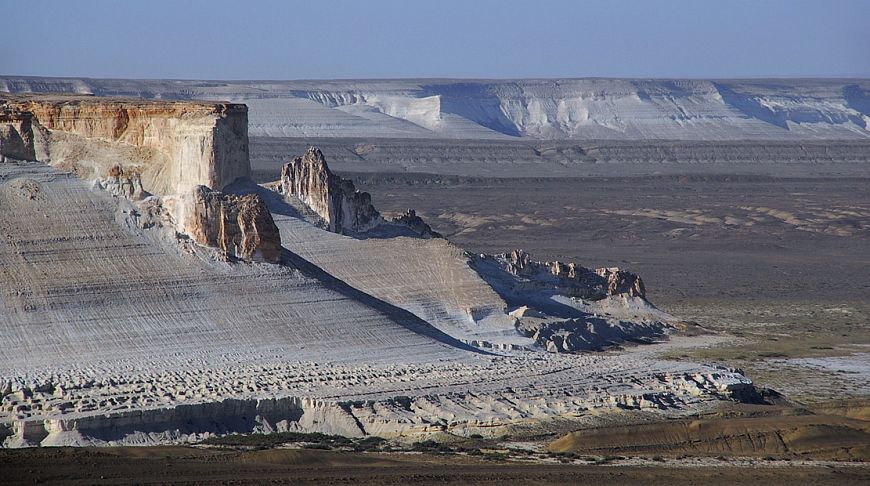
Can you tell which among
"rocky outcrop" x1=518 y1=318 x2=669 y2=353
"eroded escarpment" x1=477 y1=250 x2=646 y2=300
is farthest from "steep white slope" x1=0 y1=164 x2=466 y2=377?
"eroded escarpment" x1=477 y1=250 x2=646 y2=300

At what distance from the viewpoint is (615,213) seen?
109562mm

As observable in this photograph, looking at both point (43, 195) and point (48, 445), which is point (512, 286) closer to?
point (43, 195)

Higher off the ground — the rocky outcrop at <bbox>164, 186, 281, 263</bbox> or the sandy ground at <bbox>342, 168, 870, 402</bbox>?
the rocky outcrop at <bbox>164, 186, 281, 263</bbox>

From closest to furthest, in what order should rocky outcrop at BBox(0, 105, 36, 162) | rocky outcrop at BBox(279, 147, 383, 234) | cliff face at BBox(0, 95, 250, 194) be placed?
1. rocky outcrop at BBox(0, 105, 36, 162)
2. cliff face at BBox(0, 95, 250, 194)
3. rocky outcrop at BBox(279, 147, 383, 234)

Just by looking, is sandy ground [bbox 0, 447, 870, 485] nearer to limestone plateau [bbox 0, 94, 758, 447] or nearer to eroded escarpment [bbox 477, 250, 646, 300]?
limestone plateau [bbox 0, 94, 758, 447]

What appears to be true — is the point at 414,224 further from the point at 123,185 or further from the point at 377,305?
the point at 123,185

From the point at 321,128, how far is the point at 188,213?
146579mm

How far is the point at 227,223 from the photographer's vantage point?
41281mm

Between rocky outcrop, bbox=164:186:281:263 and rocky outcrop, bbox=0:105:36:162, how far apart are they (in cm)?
432

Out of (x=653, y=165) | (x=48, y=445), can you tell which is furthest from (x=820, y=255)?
(x=653, y=165)

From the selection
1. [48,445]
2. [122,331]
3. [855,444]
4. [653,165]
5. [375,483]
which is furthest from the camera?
[653,165]

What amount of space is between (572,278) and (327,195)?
27.8 ft

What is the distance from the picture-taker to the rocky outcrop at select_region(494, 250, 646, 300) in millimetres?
55719

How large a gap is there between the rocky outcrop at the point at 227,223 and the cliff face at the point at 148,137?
5.02m
